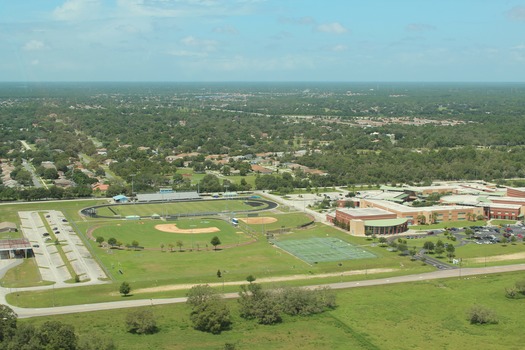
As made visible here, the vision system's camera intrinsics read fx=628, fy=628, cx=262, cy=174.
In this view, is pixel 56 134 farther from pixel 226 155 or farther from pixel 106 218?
pixel 106 218

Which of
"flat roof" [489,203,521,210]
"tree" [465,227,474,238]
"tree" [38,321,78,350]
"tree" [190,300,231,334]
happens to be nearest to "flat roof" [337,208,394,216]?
"tree" [465,227,474,238]

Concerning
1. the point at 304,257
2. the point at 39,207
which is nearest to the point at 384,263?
the point at 304,257

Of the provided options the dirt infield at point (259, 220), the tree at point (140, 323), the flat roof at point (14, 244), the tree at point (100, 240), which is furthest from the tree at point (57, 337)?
the dirt infield at point (259, 220)

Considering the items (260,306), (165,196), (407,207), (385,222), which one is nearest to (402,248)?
(385,222)

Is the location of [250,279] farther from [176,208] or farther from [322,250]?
[176,208]

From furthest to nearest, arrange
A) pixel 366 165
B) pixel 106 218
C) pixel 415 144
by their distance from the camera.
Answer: pixel 415 144, pixel 366 165, pixel 106 218

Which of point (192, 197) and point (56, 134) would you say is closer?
point (192, 197)
